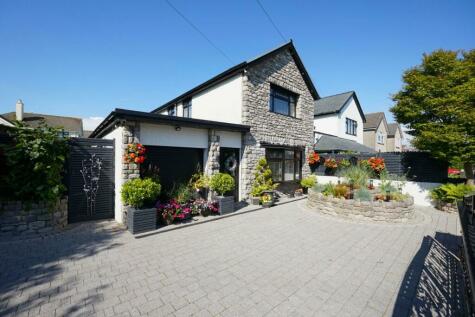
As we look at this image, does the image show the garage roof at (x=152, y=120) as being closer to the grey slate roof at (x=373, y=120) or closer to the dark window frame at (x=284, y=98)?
the dark window frame at (x=284, y=98)

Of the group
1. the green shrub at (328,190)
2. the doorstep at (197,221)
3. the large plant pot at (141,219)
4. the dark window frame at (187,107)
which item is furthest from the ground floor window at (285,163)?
the large plant pot at (141,219)

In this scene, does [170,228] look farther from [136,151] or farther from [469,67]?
[469,67]

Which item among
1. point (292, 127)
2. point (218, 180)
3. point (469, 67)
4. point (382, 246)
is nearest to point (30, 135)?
point (218, 180)

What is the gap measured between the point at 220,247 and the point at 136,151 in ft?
12.1

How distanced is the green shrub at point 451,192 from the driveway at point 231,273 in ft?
11.8

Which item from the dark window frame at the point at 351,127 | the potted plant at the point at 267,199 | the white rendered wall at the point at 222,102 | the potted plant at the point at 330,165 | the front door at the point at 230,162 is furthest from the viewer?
the dark window frame at the point at 351,127

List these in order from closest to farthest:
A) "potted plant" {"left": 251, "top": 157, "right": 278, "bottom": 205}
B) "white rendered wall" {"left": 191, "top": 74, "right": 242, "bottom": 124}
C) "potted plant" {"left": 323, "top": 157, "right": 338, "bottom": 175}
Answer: "potted plant" {"left": 251, "top": 157, "right": 278, "bottom": 205}, "white rendered wall" {"left": 191, "top": 74, "right": 242, "bottom": 124}, "potted plant" {"left": 323, "top": 157, "right": 338, "bottom": 175}

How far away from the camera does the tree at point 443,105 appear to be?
311 inches

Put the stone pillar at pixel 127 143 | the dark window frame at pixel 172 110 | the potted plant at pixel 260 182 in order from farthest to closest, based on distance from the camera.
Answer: the dark window frame at pixel 172 110 → the potted plant at pixel 260 182 → the stone pillar at pixel 127 143

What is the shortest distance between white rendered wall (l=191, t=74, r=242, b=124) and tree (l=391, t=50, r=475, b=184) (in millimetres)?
7334

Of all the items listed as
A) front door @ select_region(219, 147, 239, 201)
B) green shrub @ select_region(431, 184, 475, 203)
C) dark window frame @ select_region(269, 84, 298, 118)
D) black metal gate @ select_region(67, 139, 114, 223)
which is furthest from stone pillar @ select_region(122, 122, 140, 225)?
green shrub @ select_region(431, 184, 475, 203)

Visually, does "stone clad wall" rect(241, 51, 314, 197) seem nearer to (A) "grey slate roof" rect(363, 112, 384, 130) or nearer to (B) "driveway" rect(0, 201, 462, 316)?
(B) "driveway" rect(0, 201, 462, 316)

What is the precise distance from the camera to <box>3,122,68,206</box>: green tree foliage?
5.07m

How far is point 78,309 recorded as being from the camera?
2.87 meters
